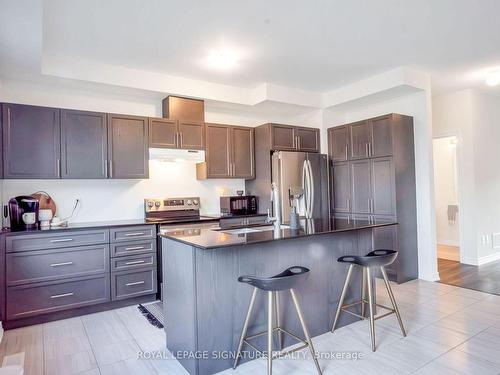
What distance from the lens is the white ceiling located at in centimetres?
266

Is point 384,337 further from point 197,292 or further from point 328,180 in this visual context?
point 328,180

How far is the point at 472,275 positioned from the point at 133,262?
4435 mm

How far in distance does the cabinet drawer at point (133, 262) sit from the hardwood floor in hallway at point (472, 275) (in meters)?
3.66

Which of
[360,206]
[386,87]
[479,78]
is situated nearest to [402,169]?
[360,206]

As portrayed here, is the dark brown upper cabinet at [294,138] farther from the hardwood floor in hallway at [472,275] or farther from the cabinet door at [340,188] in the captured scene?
the hardwood floor in hallway at [472,275]

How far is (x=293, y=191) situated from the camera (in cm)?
468

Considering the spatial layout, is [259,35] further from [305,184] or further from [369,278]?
[369,278]

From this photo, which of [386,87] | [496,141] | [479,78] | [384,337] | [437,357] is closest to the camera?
[437,357]

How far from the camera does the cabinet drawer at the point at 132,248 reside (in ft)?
11.7

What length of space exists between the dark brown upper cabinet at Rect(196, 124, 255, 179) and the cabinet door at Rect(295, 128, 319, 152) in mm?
732

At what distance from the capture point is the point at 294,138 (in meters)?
5.02

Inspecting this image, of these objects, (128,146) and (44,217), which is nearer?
(44,217)

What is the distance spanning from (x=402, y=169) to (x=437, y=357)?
2.50 metres

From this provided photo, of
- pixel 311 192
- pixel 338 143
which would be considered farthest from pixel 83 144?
pixel 338 143
